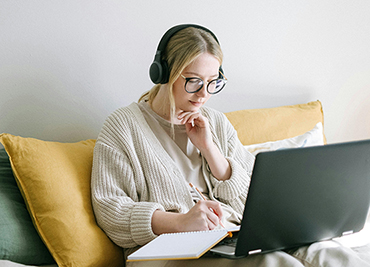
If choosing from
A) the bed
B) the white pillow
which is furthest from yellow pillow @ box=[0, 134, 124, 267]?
the white pillow

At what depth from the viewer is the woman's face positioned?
1245 mm

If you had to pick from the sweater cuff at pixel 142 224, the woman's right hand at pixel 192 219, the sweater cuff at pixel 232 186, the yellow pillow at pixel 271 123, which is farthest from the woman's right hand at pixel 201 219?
the yellow pillow at pixel 271 123

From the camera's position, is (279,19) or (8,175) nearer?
(8,175)

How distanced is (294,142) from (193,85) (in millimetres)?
733

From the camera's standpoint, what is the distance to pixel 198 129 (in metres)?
1.36

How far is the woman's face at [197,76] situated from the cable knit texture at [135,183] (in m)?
0.16

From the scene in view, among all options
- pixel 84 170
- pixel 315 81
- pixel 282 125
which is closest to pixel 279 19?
pixel 315 81

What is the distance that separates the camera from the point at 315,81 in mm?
2275

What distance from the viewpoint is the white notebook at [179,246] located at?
75 centimetres

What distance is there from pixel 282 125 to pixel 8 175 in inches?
51.1

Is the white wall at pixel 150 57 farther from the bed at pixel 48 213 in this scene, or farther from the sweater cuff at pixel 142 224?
the sweater cuff at pixel 142 224

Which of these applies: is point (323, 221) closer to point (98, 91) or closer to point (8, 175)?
point (8, 175)

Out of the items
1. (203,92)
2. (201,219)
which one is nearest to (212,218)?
(201,219)

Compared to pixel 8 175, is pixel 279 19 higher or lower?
higher
